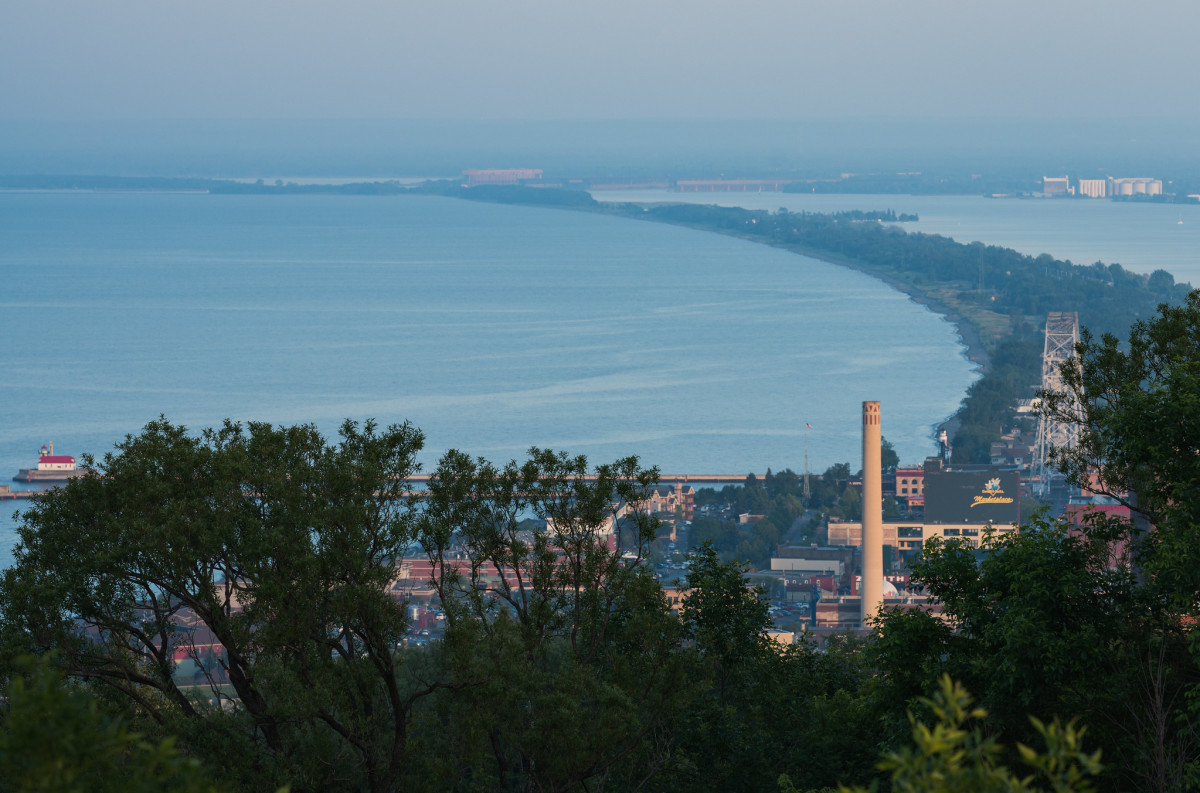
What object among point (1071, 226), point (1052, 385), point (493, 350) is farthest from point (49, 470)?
point (1071, 226)

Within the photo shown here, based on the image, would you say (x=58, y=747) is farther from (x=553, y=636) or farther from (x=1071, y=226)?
(x=1071, y=226)

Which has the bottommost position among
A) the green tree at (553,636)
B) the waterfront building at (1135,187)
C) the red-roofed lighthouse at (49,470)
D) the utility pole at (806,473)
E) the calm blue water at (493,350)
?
the utility pole at (806,473)

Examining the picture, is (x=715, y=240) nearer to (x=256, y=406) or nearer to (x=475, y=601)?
(x=256, y=406)

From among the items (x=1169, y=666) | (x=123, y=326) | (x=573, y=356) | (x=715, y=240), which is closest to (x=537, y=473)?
(x=1169, y=666)

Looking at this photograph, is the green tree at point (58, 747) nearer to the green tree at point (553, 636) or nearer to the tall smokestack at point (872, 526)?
the green tree at point (553, 636)

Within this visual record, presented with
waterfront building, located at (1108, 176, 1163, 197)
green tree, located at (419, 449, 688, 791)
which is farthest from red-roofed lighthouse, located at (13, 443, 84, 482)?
waterfront building, located at (1108, 176, 1163, 197)

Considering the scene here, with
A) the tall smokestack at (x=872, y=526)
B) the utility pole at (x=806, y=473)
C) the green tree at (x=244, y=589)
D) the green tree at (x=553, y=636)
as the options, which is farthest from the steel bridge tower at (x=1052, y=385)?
the green tree at (x=244, y=589)

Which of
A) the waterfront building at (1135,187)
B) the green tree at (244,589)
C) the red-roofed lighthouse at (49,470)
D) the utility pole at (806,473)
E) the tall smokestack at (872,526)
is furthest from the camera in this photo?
the waterfront building at (1135,187)
